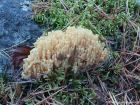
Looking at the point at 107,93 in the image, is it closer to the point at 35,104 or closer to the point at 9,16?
the point at 35,104

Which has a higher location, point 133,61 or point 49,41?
point 49,41

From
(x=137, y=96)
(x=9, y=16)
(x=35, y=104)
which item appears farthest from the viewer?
(x=9, y=16)

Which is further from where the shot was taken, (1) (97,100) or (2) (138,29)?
(2) (138,29)

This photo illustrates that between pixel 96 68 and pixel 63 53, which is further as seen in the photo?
pixel 96 68

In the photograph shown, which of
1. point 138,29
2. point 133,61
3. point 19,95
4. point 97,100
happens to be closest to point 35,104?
point 19,95
